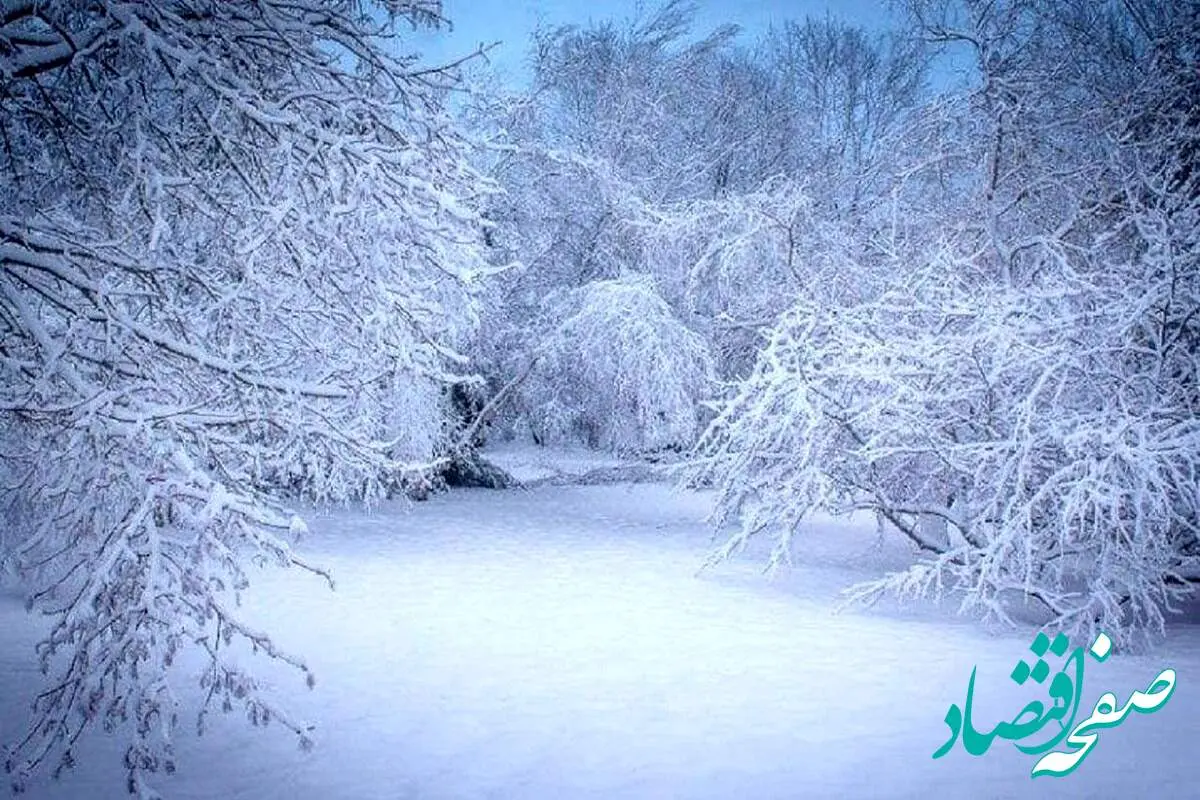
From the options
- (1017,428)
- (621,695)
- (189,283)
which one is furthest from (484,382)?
(1017,428)

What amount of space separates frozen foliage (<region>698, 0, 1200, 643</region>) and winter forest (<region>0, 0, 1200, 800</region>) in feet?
0.18

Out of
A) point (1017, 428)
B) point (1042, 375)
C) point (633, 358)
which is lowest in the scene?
point (1017, 428)

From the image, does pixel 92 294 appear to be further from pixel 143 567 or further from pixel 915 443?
pixel 915 443

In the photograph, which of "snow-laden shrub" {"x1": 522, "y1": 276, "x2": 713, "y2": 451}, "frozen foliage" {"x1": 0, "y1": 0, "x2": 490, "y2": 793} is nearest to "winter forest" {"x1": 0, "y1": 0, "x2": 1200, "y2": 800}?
"frozen foliage" {"x1": 0, "y1": 0, "x2": 490, "y2": 793}

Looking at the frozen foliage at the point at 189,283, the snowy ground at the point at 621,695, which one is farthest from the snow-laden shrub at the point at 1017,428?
the frozen foliage at the point at 189,283

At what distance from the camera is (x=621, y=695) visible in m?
5.93

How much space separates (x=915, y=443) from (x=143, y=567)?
7.17 meters

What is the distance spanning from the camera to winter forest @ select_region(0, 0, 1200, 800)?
4.03 metres

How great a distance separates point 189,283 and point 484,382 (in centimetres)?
383

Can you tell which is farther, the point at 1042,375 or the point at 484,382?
the point at 484,382

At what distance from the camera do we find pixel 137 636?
323cm

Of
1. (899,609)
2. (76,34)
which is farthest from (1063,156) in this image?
(76,34)

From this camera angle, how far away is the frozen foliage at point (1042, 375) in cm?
693

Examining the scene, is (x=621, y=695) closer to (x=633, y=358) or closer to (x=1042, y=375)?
(x=1042, y=375)
